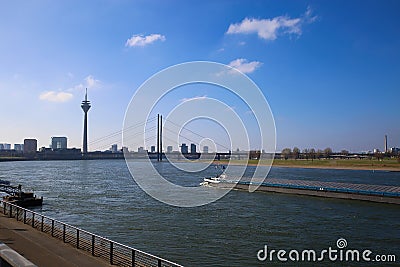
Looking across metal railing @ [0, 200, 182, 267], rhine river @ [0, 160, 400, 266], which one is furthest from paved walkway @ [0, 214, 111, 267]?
rhine river @ [0, 160, 400, 266]

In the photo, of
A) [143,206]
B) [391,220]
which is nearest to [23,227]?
[143,206]

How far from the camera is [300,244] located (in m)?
16.2

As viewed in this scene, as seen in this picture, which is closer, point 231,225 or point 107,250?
point 107,250

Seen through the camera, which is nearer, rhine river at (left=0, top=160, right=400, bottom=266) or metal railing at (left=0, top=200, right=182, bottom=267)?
metal railing at (left=0, top=200, right=182, bottom=267)

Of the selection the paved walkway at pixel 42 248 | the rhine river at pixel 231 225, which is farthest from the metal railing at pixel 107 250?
the rhine river at pixel 231 225

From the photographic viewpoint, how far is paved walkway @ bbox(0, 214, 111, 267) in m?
8.67

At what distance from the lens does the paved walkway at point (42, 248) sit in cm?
867

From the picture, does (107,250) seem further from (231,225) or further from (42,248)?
(231,225)

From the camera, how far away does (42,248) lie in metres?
9.99

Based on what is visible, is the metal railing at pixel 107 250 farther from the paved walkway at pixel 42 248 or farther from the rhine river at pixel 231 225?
the rhine river at pixel 231 225

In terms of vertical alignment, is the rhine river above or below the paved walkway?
below

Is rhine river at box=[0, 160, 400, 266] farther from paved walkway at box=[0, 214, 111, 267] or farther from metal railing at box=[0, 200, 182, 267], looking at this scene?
paved walkway at box=[0, 214, 111, 267]

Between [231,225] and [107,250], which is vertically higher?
[107,250]

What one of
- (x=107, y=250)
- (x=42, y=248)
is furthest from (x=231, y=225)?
(x=42, y=248)
